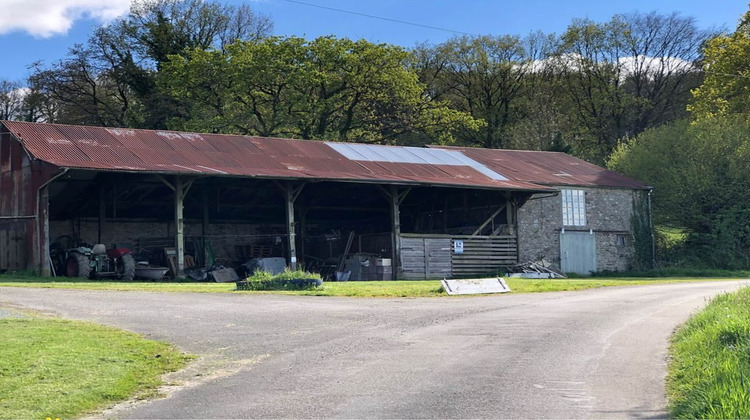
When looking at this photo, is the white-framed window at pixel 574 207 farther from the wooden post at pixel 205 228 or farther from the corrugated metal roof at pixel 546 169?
the wooden post at pixel 205 228

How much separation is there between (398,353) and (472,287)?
11.9 meters

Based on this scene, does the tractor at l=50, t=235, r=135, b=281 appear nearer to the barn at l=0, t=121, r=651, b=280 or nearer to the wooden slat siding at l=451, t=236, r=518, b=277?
the barn at l=0, t=121, r=651, b=280

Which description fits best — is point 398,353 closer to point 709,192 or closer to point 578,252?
point 578,252

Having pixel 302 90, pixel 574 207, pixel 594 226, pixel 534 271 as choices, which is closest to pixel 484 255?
pixel 534 271

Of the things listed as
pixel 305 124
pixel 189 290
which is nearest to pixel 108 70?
pixel 305 124

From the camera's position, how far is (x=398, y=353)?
1134cm

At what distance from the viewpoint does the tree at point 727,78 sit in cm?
4759

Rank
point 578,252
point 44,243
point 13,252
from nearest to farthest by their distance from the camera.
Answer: point 44,243
point 13,252
point 578,252

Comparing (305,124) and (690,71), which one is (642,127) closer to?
(690,71)

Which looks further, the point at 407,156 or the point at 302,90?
the point at 302,90

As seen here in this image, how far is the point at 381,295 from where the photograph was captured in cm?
2152

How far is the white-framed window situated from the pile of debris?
11.1ft

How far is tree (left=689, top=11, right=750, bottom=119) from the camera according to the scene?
4759cm

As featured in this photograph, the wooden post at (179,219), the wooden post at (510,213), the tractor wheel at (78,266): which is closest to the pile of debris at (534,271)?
the wooden post at (510,213)
